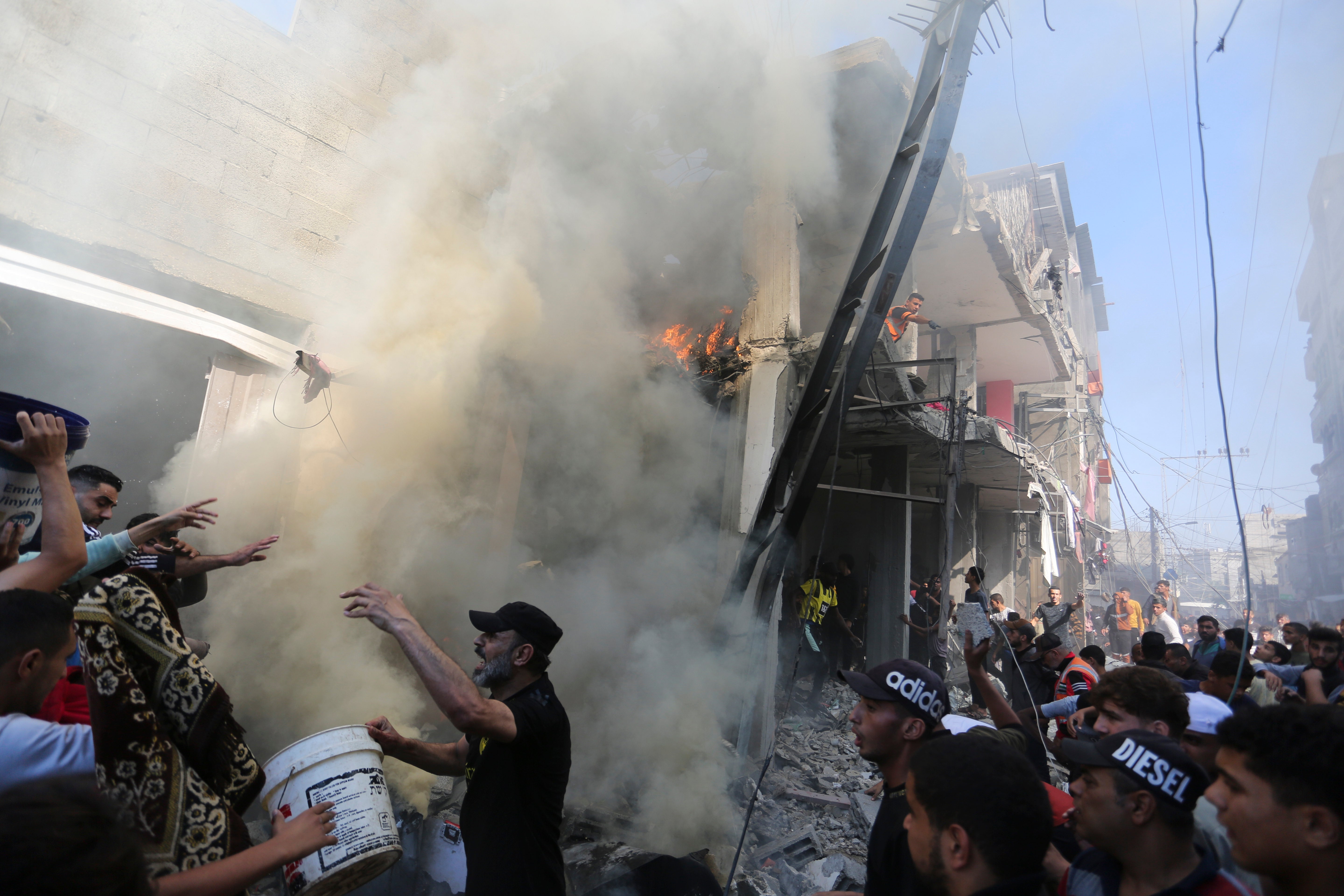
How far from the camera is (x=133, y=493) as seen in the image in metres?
5.52

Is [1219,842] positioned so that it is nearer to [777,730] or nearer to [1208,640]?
[777,730]

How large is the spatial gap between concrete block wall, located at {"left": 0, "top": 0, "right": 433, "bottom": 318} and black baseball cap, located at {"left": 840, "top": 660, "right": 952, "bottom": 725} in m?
5.97

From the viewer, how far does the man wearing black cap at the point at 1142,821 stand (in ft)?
4.45

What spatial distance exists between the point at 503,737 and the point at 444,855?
195 cm

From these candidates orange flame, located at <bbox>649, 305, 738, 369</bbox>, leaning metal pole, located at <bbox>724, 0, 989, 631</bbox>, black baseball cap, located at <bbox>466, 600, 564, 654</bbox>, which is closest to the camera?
black baseball cap, located at <bbox>466, 600, 564, 654</bbox>

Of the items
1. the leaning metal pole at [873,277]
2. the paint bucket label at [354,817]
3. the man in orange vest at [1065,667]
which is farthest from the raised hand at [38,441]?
the man in orange vest at [1065,667]

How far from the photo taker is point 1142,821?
1412 mm

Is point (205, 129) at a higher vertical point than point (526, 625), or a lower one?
higher

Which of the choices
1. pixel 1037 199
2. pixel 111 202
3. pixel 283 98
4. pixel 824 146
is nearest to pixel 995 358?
pixel 1037 199

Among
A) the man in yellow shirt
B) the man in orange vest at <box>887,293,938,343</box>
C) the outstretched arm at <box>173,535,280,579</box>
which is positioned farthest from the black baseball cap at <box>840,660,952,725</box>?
the man in yellow shirt

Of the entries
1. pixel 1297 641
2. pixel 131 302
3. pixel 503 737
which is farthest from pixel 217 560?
pixel 1297 641

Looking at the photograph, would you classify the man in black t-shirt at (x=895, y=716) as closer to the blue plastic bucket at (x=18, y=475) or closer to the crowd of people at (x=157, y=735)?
the crowd of people at (x=157, y=735)

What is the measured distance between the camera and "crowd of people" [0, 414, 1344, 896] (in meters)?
1.17

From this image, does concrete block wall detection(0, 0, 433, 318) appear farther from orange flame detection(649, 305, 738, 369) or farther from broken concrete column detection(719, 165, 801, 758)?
broken concrete column detection(719, 165, 801, 758)
